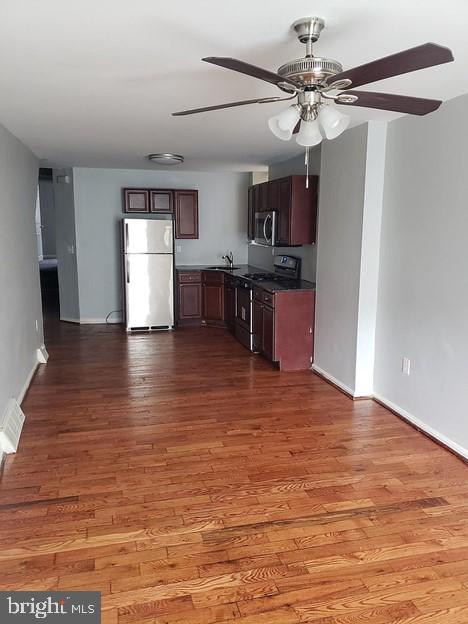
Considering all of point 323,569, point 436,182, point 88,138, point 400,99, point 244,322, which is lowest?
point 323,569

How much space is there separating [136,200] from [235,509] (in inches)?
207

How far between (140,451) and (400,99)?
8.36ft

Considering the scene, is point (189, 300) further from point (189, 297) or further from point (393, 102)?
point (393, 102)

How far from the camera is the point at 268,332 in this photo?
5.02 meters

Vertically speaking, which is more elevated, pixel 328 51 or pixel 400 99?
pixel 328 51

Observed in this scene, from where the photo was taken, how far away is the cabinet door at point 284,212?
16.5 feet

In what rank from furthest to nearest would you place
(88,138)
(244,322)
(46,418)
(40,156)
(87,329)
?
(87,329) < (244,322) < (40,156) < (88,138) < (46,418)

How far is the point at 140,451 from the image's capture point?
3199mm

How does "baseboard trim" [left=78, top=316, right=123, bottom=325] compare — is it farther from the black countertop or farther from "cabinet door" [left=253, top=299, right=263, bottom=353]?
"cabinet door" [left=253, top=299, right=263, bottom=353]

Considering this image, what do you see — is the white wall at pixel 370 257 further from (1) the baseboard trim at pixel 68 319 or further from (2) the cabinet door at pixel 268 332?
(1) the baseboard trim at pixel 68 319

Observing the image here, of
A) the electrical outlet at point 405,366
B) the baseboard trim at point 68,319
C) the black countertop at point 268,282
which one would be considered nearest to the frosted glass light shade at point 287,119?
the electrical outlet at point 405,366

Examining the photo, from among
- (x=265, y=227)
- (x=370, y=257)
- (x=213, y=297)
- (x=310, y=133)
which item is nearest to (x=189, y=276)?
(x=213, y=297)

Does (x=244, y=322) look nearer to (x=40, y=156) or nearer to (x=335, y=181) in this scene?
(x=335, y=181)

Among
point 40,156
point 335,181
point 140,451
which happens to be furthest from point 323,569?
point 40,156
